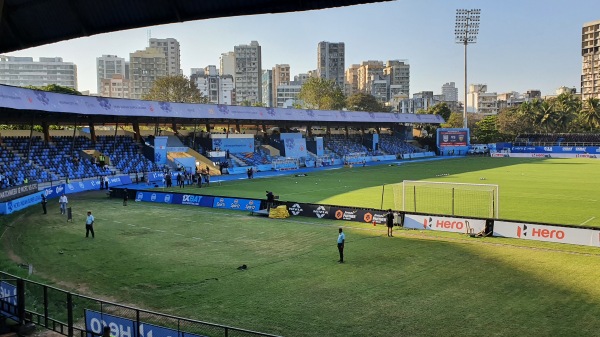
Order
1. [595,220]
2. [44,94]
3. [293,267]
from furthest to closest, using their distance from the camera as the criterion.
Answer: [44,94], [595,220], [293,267]

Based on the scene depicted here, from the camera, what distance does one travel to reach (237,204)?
3516 centimetres

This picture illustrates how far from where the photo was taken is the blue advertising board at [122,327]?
35.3 feet

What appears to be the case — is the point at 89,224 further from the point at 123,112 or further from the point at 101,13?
the point at 123,112

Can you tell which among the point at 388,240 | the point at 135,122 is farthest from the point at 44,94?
the point at 388,240

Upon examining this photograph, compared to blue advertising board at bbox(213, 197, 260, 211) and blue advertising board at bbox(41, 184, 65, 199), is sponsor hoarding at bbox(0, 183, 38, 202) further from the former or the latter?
blue advertising board at bbox(213, 197, 260, 211)

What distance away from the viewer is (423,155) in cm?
10125

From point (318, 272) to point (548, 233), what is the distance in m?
11.5

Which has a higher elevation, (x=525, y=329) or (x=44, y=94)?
(x=44, y=94)

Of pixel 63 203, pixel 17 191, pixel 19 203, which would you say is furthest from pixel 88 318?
pixel 17 191

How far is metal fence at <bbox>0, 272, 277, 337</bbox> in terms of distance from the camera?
36.0ft

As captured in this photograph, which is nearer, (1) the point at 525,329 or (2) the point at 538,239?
(1) the point at 525,329

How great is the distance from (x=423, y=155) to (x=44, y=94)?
71.2m

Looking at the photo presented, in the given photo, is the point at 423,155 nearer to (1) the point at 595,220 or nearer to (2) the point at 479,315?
(1) the point at 595,220

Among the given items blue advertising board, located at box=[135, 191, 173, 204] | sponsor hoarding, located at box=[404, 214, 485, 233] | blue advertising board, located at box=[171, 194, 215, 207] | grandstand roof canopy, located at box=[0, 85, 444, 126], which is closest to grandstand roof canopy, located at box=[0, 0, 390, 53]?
sponsor hoarding, located at box=[404, 214, 485, 233]
